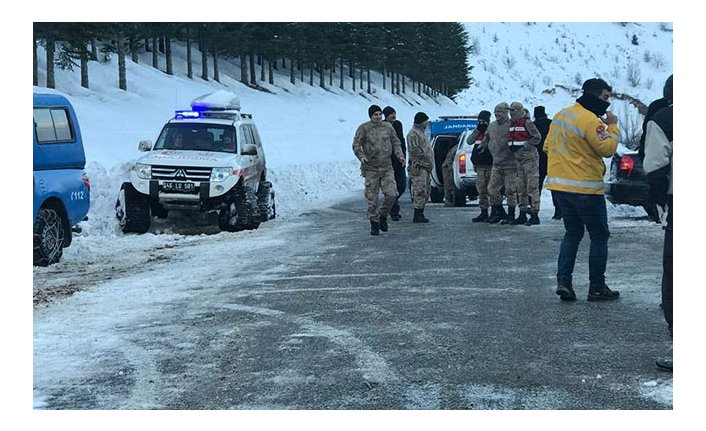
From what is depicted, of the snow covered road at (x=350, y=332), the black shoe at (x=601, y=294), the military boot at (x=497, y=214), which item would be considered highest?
the military boot at (x=497, y=214)

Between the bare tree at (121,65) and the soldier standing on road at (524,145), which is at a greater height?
the bare tree at (121,65)

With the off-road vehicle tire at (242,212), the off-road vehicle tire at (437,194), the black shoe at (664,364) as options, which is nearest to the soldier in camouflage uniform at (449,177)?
the off-road vehicle tire at (437,194)

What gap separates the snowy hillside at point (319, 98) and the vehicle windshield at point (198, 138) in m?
1.61

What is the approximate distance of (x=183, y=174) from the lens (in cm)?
1459

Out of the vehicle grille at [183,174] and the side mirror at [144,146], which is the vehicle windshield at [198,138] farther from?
the vehicle grille at [183,174]

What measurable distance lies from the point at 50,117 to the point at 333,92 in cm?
4749

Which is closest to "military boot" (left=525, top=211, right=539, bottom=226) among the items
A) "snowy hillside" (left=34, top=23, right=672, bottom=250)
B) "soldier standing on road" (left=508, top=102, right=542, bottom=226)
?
"soldier standing on road" (left=508, top=102, right=542, bottom=226)

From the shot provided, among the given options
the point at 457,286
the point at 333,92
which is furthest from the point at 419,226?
the point at 333,92

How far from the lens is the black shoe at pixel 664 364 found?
17.9 ft

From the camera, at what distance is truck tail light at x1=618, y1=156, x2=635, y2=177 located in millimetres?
12742

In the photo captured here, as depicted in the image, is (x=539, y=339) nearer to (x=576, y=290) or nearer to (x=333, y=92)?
(x=576, y=290)

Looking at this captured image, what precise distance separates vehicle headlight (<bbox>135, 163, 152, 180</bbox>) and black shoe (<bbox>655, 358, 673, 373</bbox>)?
1047 cm

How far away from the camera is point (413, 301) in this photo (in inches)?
310

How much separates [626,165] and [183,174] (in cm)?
661
